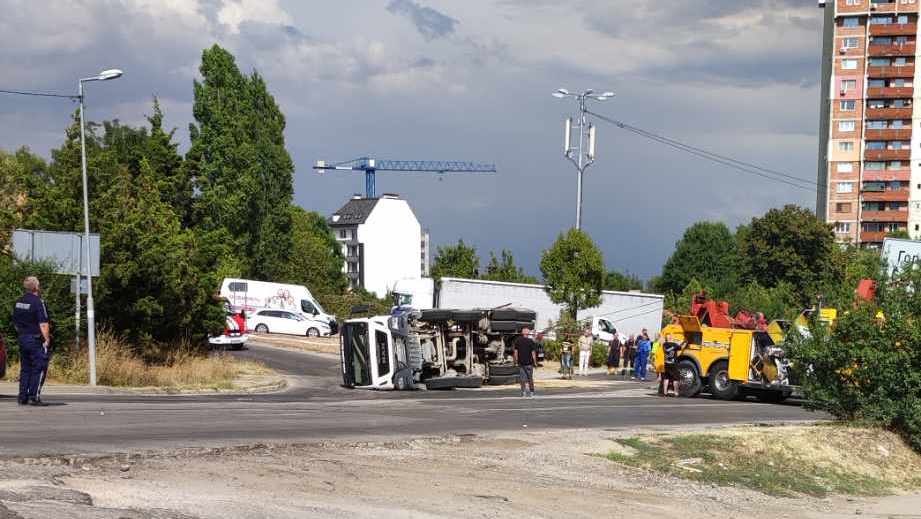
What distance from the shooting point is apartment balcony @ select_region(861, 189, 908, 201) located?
10691cm

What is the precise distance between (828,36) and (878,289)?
329 feet

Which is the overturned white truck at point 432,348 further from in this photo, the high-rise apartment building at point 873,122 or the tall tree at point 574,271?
the high-rise apartment building at point 873,122

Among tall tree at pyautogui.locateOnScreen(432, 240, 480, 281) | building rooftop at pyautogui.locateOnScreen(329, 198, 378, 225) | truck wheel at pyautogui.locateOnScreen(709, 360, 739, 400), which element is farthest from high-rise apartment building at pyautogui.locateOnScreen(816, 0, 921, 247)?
building rooftop at pyautogui.locateOnScreen(329, 198, 378, 225)

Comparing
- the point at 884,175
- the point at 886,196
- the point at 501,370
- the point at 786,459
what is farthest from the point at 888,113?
the point at 786,459

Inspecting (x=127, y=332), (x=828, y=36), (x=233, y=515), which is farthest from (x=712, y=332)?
(x=828, y=36)

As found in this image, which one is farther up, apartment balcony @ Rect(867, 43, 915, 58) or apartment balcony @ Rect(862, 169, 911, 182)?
apartment balcony @ Rect(867, 43, 915, 58)

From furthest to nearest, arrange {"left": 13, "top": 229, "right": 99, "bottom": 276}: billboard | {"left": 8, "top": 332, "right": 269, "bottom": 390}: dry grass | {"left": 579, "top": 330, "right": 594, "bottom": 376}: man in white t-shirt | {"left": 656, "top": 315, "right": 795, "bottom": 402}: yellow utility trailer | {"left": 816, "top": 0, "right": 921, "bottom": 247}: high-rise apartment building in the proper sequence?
{"left": 816, "top": 0, "right": 921, "bottom": 247}: high-rise apartment building, {"left": 579, "top": 330, "right": 594, "bottom": 376}: man in white t-shirt, {"left": 656, "top": 315, "right": 795, "bottom": 402}: yellow utility trailer, {"left": 13, "top": 229, "right": 99, "bottom": 276}: billboard, {"left": 8, "top": 332, "right": 269, "bottom": 390}: dry grass

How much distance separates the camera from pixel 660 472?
14430mm

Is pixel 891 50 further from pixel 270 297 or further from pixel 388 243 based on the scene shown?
pixel 388 243

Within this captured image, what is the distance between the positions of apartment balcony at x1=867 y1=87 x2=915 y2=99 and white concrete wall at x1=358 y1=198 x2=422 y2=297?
7859 cm

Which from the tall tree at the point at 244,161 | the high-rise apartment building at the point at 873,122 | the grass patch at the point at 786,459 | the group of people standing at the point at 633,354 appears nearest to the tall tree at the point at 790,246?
the high-rise apartment building at the point at 873,122

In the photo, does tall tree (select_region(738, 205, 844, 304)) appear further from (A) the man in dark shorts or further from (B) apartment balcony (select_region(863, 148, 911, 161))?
(A) the man in dark shorts

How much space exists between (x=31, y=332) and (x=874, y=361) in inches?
520

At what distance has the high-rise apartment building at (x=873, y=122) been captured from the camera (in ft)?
343
